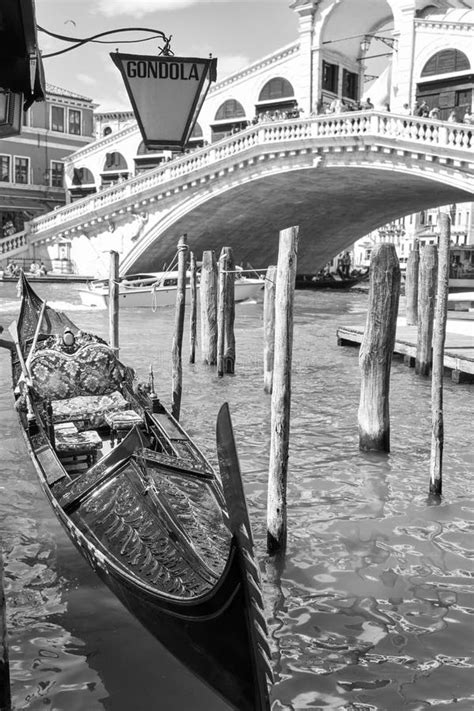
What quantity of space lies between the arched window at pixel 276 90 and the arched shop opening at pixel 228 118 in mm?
1026

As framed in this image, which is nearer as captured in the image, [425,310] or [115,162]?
[425,310]

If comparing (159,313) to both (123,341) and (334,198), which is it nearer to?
(123,341)

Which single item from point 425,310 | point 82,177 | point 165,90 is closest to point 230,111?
point 82,177

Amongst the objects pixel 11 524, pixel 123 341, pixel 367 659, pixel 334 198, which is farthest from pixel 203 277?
pixel 334 198

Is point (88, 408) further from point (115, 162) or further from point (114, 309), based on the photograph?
point (115, 162)

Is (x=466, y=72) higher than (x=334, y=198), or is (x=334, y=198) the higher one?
(x=466, y=72)

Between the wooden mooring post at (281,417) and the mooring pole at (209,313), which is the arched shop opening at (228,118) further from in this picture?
the wooden mooring post at (281,417)

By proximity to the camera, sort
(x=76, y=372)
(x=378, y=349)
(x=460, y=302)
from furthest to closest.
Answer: (x=460, y=302)
(x=76, y=372)
(x=378, y=349)

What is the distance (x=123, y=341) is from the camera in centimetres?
1248

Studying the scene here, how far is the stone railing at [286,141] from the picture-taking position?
596 inches

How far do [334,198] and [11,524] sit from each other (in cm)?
1747

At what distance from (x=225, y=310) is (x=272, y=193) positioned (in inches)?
443

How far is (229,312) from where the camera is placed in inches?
361

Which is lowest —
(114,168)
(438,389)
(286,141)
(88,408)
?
(88,408)
